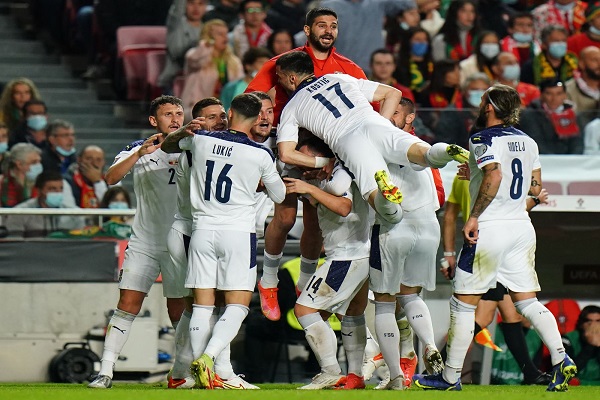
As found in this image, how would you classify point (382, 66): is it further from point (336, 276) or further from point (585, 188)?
point (336, 276)

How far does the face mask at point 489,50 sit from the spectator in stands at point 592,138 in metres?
2.55

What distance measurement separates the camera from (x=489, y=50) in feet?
51.5

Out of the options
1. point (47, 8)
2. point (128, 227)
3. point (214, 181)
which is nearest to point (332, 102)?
point (214, 181)

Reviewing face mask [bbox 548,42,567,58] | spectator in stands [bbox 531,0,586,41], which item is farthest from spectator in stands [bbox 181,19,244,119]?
spectator in stands [bbox 531,0,586,41]

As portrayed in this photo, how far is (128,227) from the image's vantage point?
12.4 m

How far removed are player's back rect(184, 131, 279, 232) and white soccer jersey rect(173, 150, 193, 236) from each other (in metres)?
0.22

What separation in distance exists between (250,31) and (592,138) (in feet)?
14.4

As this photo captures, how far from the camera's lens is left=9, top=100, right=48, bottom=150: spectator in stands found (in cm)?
1374

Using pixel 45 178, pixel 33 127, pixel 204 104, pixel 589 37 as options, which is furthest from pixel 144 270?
pixel 589 37

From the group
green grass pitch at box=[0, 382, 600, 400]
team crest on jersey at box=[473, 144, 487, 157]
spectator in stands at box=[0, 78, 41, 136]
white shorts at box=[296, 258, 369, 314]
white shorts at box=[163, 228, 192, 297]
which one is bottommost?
green grass pitch at box=[0, 382, 600, 400]

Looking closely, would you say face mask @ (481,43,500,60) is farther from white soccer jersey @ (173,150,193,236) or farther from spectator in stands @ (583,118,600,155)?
white soccer jersey @ (173,150,193,236)

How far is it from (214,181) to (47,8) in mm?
9614

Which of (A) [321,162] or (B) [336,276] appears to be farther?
(A) [321,162]

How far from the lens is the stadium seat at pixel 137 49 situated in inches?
622
